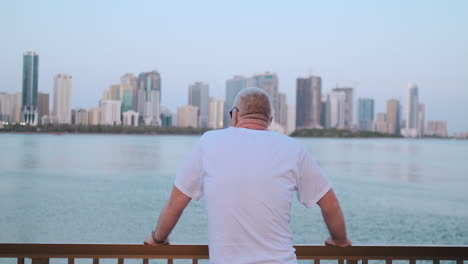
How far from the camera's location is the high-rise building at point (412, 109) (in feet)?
273

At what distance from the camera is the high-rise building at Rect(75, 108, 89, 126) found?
52719 millimetres

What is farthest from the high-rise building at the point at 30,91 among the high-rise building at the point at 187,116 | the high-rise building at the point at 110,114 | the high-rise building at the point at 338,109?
the high-rise building at the point at 338,109

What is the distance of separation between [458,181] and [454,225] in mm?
19689

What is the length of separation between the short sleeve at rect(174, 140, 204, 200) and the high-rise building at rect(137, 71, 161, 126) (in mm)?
59072

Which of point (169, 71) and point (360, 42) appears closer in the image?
point (360, 42)

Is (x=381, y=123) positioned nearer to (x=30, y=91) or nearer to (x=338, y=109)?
(x=338, y=109)

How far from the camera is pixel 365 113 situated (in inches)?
3524

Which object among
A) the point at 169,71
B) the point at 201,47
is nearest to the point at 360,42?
the point at 201,47

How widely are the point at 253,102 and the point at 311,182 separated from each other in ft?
0.95

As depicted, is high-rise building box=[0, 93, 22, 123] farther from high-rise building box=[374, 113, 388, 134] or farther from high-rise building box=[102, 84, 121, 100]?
high-rise building box=[374, 113, 388, 134]

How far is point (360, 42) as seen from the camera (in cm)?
7975

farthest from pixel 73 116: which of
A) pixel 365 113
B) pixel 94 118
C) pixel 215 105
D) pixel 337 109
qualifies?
pixel 365 113

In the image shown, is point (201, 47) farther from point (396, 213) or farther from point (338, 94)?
point (396, 213)

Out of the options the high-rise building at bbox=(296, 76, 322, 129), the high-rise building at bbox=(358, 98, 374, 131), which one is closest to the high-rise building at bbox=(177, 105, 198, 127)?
the high-rise building at bbox=(296, 76, 322, 129)
